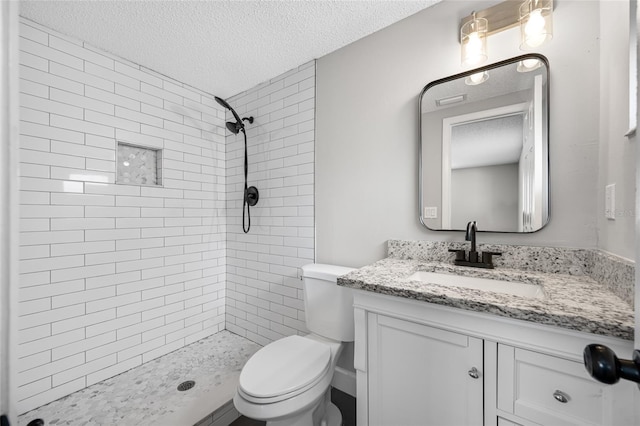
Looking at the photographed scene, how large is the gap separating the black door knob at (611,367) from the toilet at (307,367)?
1.04m

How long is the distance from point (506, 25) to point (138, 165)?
2.50m

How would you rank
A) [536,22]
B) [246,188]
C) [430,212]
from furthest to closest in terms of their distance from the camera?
[246,188] < [430,212] < [536,22]

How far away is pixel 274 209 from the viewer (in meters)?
2.19

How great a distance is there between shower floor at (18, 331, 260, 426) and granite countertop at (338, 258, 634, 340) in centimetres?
125

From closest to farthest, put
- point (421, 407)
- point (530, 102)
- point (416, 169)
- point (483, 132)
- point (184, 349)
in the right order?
point (421, 407)
point (530, 102)
point (483, 132)
point (416, 169)
point (184, 349)

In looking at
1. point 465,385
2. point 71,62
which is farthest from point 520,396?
point 71,62

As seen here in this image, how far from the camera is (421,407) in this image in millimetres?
964

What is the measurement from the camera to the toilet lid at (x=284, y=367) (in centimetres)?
116

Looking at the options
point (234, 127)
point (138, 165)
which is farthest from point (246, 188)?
point (138, 165)

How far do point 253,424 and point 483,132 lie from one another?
2118mm

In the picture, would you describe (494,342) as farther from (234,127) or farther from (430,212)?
(234,127)

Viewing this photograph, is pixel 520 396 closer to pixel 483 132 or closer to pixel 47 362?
pixel 483 132

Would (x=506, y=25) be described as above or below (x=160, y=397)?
above

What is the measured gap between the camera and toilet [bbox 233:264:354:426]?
1.12m
